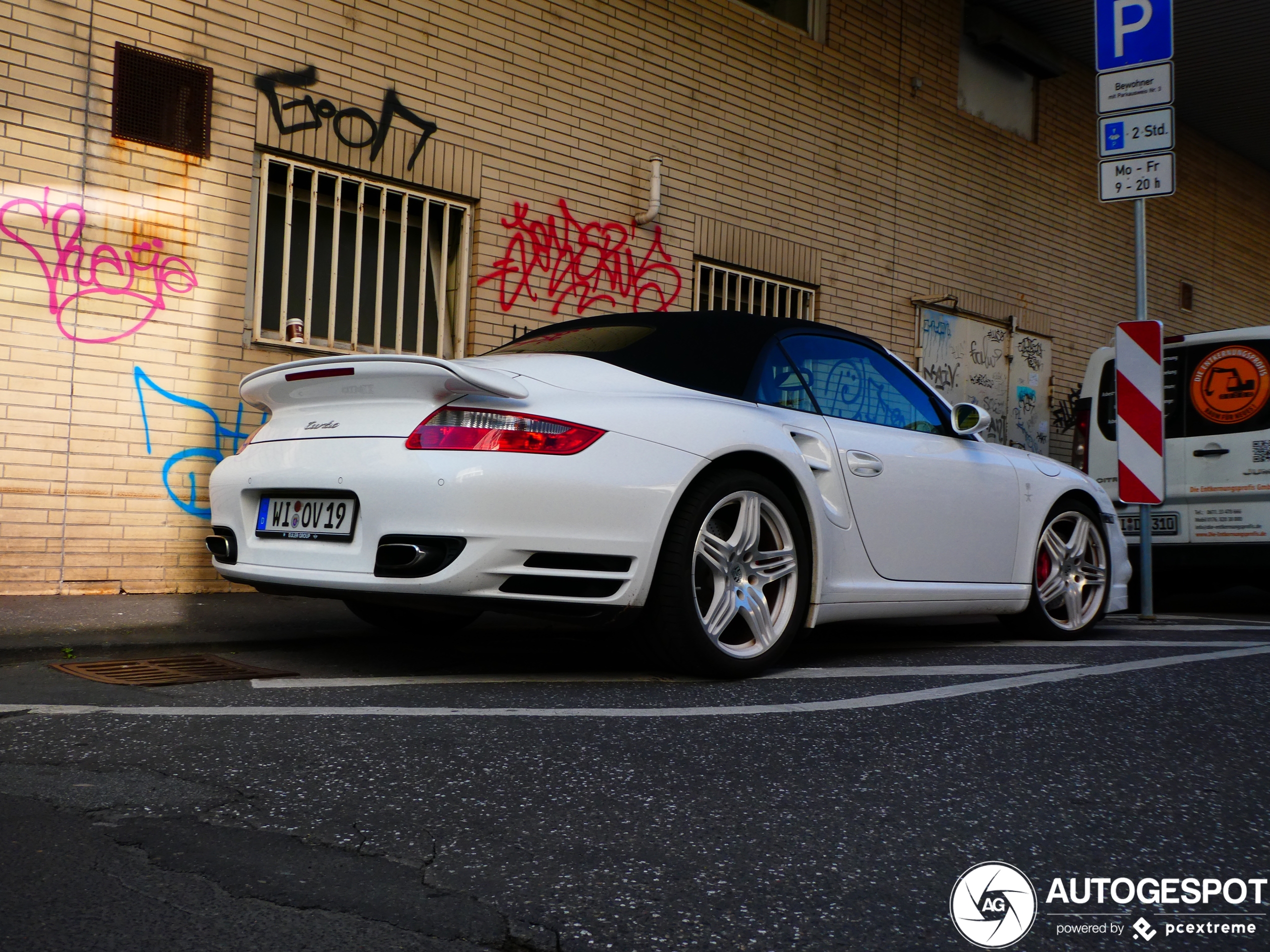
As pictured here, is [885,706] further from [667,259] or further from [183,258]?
[667,259]

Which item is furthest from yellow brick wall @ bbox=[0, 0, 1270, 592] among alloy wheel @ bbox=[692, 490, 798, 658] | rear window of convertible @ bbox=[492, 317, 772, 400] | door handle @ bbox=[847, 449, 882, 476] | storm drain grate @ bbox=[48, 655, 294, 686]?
door handle @ bbox=[847, 449, 882, 476]

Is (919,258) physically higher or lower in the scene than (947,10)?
lower

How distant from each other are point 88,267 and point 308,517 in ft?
11.2

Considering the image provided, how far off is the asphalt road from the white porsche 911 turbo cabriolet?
319 millimetres

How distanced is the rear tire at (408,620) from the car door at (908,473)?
1615 millimetres

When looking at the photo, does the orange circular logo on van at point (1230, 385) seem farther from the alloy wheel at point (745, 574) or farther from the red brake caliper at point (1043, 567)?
the alloy wheel at point (745, 574)

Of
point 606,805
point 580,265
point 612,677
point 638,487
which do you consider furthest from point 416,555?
point 580,265

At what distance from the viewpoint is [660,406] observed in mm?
3887

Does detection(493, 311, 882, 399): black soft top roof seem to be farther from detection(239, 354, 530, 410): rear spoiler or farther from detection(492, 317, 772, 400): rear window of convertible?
detection(239, 354, 530, 410): rear spoiler

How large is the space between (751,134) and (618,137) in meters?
1.52

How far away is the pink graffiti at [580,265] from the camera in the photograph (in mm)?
8289

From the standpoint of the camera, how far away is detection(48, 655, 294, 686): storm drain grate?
12.6 feet

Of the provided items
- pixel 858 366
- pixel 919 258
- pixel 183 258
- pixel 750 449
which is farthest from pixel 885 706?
pixel 919 258

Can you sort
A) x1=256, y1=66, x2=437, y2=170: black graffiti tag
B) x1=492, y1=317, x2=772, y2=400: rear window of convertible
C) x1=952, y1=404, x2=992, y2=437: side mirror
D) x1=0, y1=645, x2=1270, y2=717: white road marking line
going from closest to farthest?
x1=0, y1=645, x2=1270, y2=717: white road marking line → x1=492, y1=317, x2=772, y2=400: rear window of convertible → x1=952, y1=404, x2=992, y2=437: side mirror → x1=256, y1=66, x2=437, y2=170: black graffiti tag
